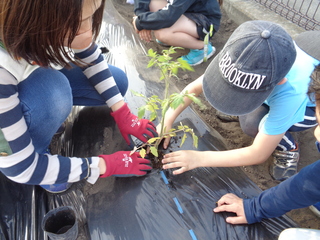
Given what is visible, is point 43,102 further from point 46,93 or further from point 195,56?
point 195,56

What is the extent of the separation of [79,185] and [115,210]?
0.84 ft

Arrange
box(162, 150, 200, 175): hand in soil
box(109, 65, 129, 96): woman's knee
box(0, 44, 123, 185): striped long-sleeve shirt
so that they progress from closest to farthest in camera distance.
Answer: box(0, 44, 123, 185): striped long-sleeve shirt → box(162, 150, 200, 175): hand in soil → box(109, 65, 129, 96): woman's knee

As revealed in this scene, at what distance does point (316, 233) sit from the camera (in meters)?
0.91

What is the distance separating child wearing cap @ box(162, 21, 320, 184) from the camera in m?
0.94

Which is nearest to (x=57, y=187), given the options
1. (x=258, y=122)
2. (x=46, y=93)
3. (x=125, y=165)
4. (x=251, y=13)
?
(x=125, y=165)

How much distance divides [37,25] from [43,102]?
49 cm

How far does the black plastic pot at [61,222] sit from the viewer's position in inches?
41.0

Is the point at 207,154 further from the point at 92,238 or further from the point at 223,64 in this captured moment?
the point at 92,238

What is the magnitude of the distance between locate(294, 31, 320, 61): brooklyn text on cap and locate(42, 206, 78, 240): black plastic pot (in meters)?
1.49

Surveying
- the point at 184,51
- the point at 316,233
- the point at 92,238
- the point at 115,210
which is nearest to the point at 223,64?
the point at 316,233

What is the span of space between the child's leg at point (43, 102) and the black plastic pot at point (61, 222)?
321 millimetres

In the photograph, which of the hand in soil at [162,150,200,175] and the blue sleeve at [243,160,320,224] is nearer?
the blue sleeve at [243,160,320,224]

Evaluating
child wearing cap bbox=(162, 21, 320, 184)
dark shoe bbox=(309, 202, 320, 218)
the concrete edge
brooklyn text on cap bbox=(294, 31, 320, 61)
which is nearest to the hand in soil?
child wearing cap bbox=(162, 21, 320, 184)

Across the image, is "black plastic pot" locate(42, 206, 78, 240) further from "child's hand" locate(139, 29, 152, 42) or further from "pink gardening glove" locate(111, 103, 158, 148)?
"child's hand" locate(139, 29, 152, 42)
